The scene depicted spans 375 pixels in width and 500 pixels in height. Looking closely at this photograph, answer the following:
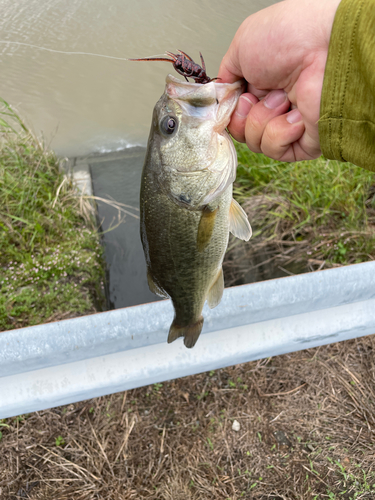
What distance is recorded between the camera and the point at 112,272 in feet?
10.8

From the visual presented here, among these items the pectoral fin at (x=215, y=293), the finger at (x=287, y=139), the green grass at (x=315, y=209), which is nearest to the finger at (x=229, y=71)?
the finger at (x=287, y=139)

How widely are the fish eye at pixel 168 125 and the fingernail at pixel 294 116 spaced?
48 centimetres

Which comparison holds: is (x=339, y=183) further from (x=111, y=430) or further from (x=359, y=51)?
(x=111, y=430)

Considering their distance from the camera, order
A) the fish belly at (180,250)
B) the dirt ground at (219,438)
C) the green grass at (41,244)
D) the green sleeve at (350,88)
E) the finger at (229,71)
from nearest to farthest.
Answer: the green sleeve at (350,88), the fish belly at (180,250), the finger at (229,71), the dirt ground at (219,438), the green grass at (41,244)

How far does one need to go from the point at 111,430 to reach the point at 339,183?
2.67m

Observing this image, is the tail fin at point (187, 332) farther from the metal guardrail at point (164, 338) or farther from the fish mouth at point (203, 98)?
the fish mouth at point (203, 98)

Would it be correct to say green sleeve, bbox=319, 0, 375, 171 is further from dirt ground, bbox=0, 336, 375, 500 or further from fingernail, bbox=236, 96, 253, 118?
dirt ground, bbox=0, 336, 375, 500

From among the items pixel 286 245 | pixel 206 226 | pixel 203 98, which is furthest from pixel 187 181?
pixel 286 245

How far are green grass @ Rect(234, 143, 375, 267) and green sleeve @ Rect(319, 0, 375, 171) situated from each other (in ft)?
5.26

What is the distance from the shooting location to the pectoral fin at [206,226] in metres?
1.29

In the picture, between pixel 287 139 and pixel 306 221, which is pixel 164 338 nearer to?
pixel 287 139

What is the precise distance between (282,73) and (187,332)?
1072 mm

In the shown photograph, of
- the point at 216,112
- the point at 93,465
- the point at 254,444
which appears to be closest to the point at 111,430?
the point at 93,465

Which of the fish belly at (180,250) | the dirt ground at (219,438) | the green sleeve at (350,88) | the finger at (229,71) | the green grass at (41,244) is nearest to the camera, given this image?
the green sleeve at (350,88)
